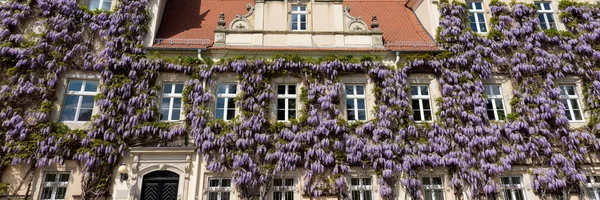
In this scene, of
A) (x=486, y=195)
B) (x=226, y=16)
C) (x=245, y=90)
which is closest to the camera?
(x=486, y=195)

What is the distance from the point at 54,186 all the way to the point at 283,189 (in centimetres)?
695

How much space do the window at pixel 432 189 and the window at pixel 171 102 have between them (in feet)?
27.9

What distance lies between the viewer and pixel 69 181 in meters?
10.5

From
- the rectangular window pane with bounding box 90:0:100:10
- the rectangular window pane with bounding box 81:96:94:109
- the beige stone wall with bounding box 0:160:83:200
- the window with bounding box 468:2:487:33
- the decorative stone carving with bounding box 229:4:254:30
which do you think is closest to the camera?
the beige stone wall with bounding box 0:160:83:200

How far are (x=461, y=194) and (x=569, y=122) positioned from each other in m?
5.06

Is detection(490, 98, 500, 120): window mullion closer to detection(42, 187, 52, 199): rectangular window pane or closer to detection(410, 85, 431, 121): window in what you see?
detection(410, 85, 431, 121): window

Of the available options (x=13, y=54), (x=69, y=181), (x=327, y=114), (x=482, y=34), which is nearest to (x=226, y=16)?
(x=327, y=114)

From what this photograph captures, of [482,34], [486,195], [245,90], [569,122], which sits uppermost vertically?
[482,34]

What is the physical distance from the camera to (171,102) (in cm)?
1177

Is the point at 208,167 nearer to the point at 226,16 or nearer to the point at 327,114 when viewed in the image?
the point at 327,114

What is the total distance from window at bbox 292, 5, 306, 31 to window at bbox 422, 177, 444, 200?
6986 millimetres

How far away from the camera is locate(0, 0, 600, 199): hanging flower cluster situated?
10766 millimetres

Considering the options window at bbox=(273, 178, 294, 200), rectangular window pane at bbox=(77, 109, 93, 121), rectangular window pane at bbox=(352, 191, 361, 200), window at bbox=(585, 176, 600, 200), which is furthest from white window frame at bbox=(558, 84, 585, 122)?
rectangular window pane at bbox=(77, 109, 93, 121)

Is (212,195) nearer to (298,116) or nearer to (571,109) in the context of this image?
(298,116)
